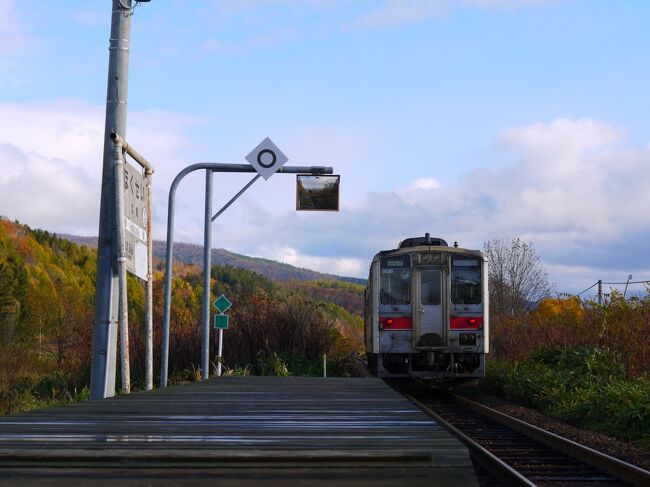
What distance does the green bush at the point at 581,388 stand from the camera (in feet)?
36.7

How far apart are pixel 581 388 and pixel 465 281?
326 centimetres

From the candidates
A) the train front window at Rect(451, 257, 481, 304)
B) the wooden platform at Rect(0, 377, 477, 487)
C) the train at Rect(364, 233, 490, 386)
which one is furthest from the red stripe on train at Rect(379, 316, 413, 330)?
the wooden platform at Rect(0, 377, 477, 487)

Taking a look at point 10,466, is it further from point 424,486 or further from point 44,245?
point 44,245

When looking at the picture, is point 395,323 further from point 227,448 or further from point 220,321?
point 227,448

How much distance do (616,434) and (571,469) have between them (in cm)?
321

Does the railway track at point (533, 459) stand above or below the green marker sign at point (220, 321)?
below

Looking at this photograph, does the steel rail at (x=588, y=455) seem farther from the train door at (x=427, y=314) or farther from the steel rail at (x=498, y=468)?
the train door at (x=427, y=314)

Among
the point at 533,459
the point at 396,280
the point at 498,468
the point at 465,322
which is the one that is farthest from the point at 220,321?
the point at 498,468

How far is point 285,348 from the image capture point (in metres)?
22.4

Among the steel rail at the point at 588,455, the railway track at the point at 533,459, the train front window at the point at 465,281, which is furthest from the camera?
the train front window at the point at 465,281

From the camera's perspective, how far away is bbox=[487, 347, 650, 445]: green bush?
11.2 meters

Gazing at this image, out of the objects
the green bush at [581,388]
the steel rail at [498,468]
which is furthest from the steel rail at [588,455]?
the green bush at [581,388]

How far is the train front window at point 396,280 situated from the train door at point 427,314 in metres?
0.16

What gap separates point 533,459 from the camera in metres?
8.75
